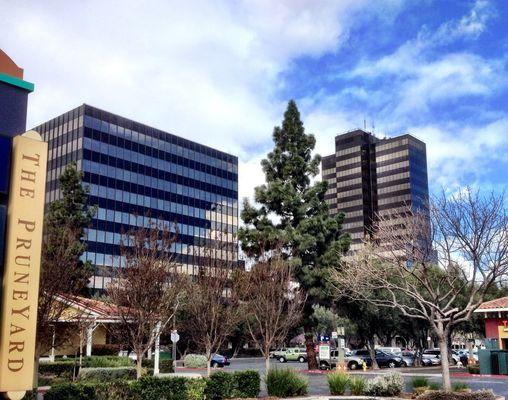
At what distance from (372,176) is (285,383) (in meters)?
144

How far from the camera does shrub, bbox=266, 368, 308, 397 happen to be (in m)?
20.9

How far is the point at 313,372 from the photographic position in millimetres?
38875

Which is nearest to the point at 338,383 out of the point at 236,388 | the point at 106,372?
the point at 236,388

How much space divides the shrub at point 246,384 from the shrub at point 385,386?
400cm

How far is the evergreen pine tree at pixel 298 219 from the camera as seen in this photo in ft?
126

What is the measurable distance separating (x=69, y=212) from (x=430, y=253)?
2522cm

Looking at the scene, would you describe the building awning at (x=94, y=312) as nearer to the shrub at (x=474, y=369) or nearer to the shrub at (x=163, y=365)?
the shrub at (x=163, y=365)

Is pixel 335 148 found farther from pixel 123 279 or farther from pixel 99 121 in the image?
pixel 123 279

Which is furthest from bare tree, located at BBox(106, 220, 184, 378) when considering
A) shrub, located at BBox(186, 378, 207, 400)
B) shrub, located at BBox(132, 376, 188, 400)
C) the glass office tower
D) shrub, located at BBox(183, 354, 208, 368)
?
the glass office tower

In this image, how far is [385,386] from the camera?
21.0m

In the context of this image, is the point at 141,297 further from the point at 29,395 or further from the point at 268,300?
the point at 29,395

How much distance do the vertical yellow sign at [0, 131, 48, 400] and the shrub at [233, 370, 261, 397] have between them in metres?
11.6

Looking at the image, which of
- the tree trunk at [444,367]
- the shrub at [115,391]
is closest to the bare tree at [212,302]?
the shrub at [115,391]

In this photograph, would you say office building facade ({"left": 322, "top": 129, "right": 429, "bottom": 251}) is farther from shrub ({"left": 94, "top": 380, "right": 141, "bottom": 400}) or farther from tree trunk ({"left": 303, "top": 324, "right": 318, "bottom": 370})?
shrub ({"left": 94, "top": 380, "right": 141, "bottom": 400})
